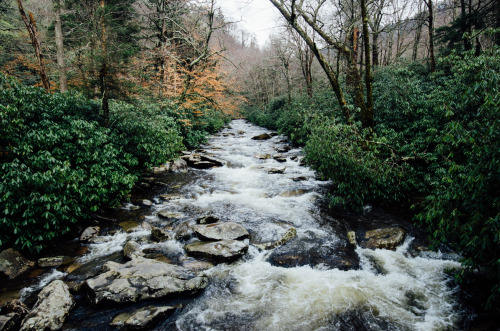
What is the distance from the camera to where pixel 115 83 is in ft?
25.6

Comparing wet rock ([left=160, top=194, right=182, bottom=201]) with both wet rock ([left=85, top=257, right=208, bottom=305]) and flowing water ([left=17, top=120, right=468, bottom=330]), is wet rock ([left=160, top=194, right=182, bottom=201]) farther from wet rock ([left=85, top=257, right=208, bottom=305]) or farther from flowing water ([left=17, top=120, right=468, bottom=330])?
wet rock ([left=85, top=257, right=208, bottom=305])

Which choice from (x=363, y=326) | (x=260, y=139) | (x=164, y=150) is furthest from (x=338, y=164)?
(x=260, y=139)

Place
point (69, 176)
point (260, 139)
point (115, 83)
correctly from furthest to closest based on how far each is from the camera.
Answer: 1. point (260, 139)
2. point (115, 83)
3. point (69, 176)

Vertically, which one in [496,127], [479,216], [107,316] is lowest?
[107,316]

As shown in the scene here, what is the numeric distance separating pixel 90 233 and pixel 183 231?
2.37 meters

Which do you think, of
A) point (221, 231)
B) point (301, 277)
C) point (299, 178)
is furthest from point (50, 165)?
point (299, 178)

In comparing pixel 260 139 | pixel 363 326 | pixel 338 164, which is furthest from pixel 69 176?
pixel 260 139

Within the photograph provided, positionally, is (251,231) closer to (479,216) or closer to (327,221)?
(327,221)

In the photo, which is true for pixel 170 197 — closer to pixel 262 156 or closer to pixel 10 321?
pixel 10 321

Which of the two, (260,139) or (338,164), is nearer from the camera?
(338,164)

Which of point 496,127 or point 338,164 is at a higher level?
point 496,127

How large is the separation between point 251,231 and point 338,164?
339cm

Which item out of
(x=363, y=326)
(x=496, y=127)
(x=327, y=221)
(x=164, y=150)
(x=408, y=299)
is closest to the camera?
(x=496, y=127)

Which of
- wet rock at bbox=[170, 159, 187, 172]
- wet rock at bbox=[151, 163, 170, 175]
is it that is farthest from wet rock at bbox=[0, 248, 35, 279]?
wet rock at bbox=[170, 159, 187, 172]
